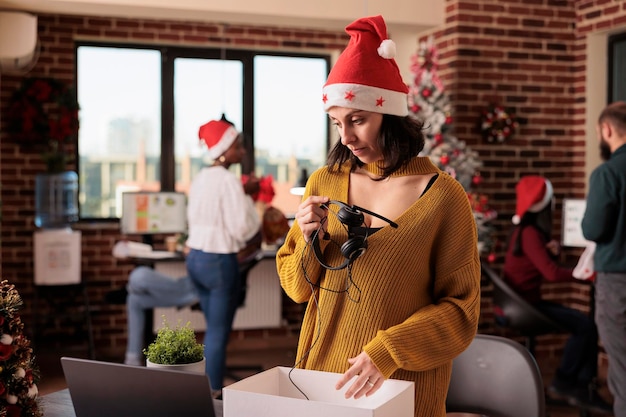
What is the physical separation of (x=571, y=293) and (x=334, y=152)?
4581mm

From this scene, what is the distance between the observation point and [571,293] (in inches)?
243

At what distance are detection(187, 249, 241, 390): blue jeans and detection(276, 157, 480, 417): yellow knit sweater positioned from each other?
2.99 metres

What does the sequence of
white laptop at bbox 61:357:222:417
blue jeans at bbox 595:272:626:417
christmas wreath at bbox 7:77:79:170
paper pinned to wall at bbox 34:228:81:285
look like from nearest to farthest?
white laptop at bbox 61:357:222:417 → blue jeans at bbox 595:272:626:417 → paper pinned to wall at bbox 34:228:81:285 → christmas wreath at bbox 7:77:79:170

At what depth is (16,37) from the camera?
5.70m

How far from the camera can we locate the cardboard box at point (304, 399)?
57.1 inches

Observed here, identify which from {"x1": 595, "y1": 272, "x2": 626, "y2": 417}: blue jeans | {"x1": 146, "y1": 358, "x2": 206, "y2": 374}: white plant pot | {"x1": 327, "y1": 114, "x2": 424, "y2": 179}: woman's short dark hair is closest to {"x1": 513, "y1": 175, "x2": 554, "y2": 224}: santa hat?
{"x1": 595, "y1": 272, "x2": 626, "y2": 417}: blue jeans

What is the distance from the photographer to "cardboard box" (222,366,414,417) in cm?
145

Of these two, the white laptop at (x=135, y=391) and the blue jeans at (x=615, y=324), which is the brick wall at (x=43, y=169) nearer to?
the blue jeans at (x=615, y=324)

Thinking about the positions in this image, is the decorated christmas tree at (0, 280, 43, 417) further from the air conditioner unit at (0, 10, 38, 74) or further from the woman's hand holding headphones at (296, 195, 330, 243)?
the air conditioner unit at (0, 10, 38, 74)

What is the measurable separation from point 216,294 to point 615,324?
2.25m

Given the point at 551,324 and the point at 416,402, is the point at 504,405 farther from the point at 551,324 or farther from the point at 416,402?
→ the point at 551,324

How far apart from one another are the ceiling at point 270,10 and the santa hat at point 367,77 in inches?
142

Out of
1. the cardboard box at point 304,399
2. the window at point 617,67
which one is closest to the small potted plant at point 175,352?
the cardboard box at point 304,399

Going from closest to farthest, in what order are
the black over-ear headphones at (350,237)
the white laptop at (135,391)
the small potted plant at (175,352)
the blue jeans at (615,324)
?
the white laptop at (135,391) < the black over-ear headphones at (350,237) < the small potted plant at (175,352) < the blue jeans at (615,324)
